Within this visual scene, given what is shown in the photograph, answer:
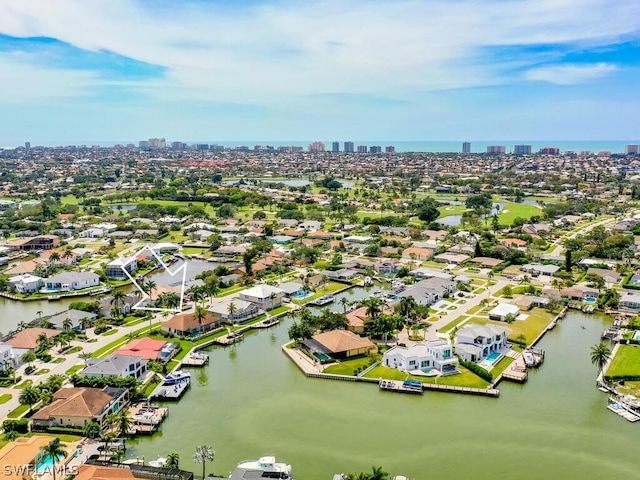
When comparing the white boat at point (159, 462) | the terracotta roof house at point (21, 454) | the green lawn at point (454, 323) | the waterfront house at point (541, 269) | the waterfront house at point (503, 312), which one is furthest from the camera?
the waterfront house at point (541, 269)

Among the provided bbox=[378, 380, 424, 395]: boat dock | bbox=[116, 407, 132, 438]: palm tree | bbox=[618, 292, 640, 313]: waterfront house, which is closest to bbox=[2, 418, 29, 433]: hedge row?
bbox=[116, 407, 132, 438]: palm tree

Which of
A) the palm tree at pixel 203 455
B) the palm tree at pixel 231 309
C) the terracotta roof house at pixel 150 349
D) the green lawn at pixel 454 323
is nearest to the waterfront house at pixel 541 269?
the green lawn at pixel 454 323

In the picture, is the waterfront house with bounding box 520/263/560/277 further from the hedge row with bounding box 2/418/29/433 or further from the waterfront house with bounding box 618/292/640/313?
the hedge row with bounding box 2/418/29/433

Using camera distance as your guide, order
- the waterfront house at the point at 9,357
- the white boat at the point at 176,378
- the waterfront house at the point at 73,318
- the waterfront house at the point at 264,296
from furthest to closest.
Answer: the waterfront house at the point at 264,296 < the waterfront house at the point at 73,318 < the waterfront house at the point at 9,357 < the white boat at the point at 176,378

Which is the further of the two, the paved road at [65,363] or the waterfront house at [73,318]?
the waterfront house at [73,318]

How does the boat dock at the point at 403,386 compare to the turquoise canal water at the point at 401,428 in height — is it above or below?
above

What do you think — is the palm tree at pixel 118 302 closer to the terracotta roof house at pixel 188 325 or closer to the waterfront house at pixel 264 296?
the terracotta roof house at pixel 188 325

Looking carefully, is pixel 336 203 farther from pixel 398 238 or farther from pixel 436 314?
pixel 436 314

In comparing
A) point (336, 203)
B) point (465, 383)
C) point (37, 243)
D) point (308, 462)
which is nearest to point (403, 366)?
point (465, 383)
